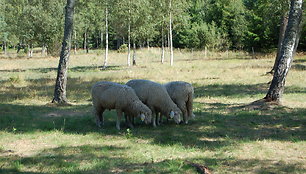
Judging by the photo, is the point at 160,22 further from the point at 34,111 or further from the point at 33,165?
the point at 33,165

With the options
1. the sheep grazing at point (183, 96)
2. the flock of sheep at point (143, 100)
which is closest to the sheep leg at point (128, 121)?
the flock of sheep at point (143, 100)

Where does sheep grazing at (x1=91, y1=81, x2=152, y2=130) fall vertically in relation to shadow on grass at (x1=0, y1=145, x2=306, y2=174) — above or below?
above

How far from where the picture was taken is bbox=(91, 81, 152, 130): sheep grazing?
11.0m

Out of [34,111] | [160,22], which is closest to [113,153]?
[34,111]

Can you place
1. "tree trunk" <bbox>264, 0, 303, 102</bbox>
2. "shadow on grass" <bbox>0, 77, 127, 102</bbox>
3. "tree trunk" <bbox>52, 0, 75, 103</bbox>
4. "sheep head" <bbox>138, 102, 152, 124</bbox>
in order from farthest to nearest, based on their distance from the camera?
"shadow on grass" <bbox>0, 77, 127, 102</bbox>
"tree trunk" <bbox>52, 0, 75, 103</bbox>
"tree trunk" <bbox>264, 0, 303, 102</bbox>
"sheep head" <bbox>138, 102, 152, 124</bbox>

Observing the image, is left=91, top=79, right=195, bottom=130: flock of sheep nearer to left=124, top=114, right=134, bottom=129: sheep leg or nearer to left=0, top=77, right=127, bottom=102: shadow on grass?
left=124, top=114, right=134, bottom=129: sheep leg

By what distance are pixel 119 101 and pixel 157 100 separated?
1319mm

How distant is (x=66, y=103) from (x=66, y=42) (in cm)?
288

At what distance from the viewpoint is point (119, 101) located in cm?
1109

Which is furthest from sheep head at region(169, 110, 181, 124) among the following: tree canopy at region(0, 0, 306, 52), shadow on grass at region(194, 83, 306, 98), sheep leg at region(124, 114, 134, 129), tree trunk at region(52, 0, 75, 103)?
tree canopy at region(0, 0, 306, 52)

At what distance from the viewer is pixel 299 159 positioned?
7711 mm

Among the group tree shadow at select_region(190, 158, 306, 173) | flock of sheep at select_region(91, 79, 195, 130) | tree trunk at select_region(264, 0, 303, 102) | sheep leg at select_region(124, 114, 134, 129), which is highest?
tree trunk at select_region(264, 0, 303, 102)

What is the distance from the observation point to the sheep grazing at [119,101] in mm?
10961

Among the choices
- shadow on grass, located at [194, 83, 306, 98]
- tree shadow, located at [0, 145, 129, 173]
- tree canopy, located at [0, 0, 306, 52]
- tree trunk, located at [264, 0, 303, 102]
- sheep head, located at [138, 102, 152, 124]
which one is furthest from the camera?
tree canopy, located at [0, 0, 306, 52]
